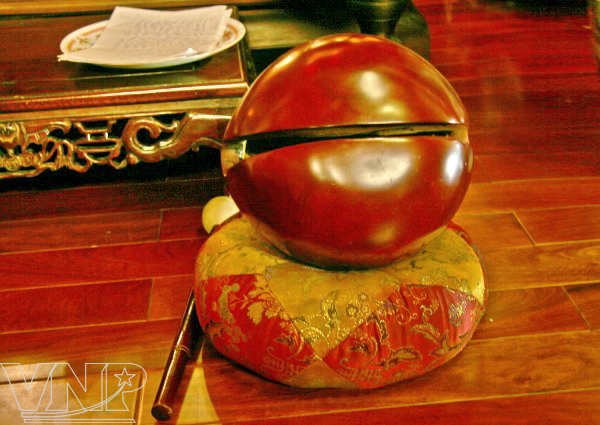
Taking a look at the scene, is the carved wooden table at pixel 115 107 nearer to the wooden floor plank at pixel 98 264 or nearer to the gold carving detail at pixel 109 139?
the gold carving detail at pixel 109 139

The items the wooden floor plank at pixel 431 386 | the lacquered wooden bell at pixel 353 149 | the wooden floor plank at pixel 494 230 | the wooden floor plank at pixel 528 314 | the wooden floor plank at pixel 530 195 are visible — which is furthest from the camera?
the wooden floor plank at pixel 530 195

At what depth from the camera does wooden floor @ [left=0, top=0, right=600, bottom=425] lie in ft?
2.98

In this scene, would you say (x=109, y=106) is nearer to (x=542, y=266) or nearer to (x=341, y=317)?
(x=341, y=317)

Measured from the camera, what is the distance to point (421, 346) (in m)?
0.89

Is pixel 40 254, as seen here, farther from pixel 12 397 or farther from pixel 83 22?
pixel 83 22

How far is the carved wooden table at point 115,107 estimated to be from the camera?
133cm

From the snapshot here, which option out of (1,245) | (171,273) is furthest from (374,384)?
(1,245)

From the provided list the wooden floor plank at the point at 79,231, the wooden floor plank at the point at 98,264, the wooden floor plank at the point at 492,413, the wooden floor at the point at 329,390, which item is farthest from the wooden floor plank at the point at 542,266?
the wooden floor plank at the point at 79,231

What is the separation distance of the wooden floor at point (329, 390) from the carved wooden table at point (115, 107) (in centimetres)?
17

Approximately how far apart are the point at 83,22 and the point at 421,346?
143 centimetres

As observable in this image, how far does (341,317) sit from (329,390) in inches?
4.9

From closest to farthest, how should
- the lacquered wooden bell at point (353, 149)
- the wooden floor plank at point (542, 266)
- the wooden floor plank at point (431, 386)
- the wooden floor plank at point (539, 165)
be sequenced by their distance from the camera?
the lacquered wooden bell at point (353, 149) → the wooden floor plank at point (431, 386) → the wooden floor plank at point (542, 266) → the wooden floor plank at point (539, 165)

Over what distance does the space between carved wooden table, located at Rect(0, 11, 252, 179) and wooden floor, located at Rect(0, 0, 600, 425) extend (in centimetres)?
17

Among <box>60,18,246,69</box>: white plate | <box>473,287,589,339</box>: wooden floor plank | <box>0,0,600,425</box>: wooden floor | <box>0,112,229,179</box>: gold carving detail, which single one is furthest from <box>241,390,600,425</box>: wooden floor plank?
<box>60,18,246,69</box>: white plate
